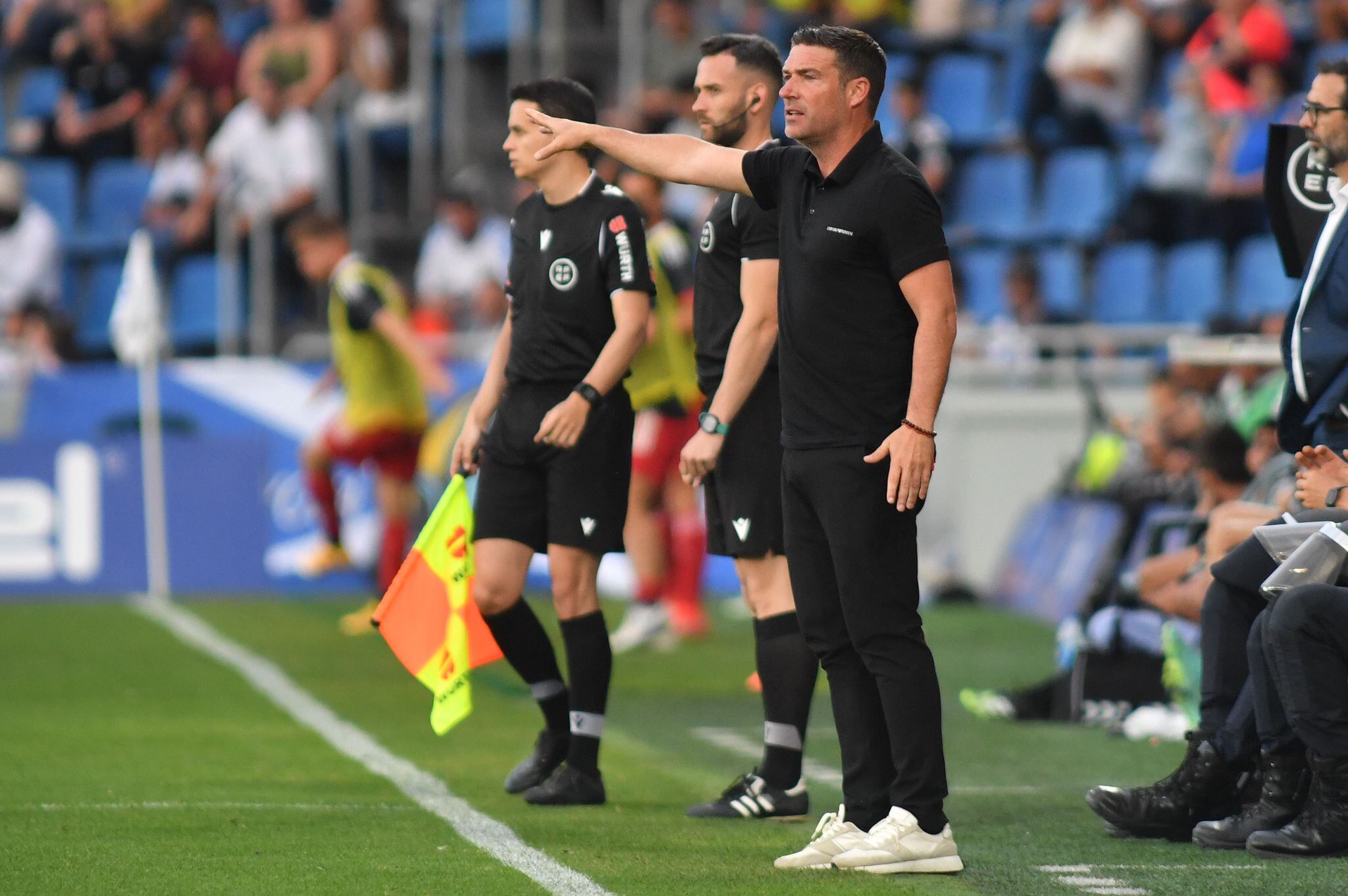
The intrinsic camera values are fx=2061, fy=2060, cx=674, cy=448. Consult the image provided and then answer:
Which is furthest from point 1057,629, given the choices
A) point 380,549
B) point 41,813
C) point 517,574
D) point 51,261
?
point 51,261

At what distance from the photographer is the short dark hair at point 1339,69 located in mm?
5609

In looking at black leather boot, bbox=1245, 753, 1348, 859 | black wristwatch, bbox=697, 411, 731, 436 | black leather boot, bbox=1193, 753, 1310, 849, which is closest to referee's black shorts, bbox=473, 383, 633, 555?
black wristwatch, bbox=697, 411, 731, 436

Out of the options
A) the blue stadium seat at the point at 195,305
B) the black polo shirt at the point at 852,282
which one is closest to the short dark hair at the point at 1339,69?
→ the black polo shirt at the point at 852,282

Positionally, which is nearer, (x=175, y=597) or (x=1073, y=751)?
(x=1073, y=751)

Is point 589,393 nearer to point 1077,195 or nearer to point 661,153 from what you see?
point 661,153

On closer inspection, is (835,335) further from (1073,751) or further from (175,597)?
(175,597)

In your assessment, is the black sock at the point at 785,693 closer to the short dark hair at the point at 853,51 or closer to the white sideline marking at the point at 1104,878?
the white sideline marking at the point at 1104,878

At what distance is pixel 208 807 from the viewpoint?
618 centimetres

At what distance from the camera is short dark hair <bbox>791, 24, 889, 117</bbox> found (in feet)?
16.5

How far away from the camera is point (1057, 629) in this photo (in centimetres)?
1192

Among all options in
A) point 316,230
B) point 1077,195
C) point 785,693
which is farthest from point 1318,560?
point 1077,195

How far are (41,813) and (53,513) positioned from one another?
7.77 m

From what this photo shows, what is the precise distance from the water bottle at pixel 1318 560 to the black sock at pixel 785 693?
146 cm

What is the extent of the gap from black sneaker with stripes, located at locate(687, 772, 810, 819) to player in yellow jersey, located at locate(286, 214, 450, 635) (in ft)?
18.4
